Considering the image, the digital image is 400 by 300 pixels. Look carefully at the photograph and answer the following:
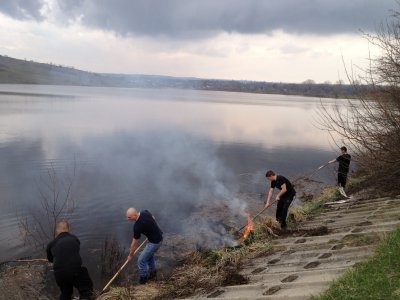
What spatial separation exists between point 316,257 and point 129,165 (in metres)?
20.3

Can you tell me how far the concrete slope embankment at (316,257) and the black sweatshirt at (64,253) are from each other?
2.66 metres

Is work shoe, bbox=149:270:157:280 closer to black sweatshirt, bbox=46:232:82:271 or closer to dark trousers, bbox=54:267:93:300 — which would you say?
dark trousers, bbox=54:267:93:300

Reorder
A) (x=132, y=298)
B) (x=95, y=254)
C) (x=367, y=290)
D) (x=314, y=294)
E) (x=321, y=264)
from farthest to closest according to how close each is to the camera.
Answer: (x=95, y=254) < (x=132, y=298) < (x=321, y=264) < (x=314, y=294) < (x=367, y=290)

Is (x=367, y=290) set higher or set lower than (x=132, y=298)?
higher

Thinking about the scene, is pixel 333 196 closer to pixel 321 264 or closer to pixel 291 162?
pixel 321 264

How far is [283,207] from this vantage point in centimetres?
1283

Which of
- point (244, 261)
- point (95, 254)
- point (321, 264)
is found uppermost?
point (321, 264)

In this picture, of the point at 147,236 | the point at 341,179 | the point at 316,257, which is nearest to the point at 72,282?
the point at 147,236

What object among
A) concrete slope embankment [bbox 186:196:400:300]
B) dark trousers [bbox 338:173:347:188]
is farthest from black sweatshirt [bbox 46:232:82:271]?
dark trousers [bbox 338:173:347:188]

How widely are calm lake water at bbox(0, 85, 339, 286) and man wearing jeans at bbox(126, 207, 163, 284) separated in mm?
3379

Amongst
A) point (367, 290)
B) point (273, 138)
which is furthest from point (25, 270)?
point (273, 138)

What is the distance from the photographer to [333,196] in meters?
16.8

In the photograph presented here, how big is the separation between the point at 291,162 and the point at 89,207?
17.5 m

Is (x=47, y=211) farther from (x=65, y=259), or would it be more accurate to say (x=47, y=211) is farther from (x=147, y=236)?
(x=65, y=259)
